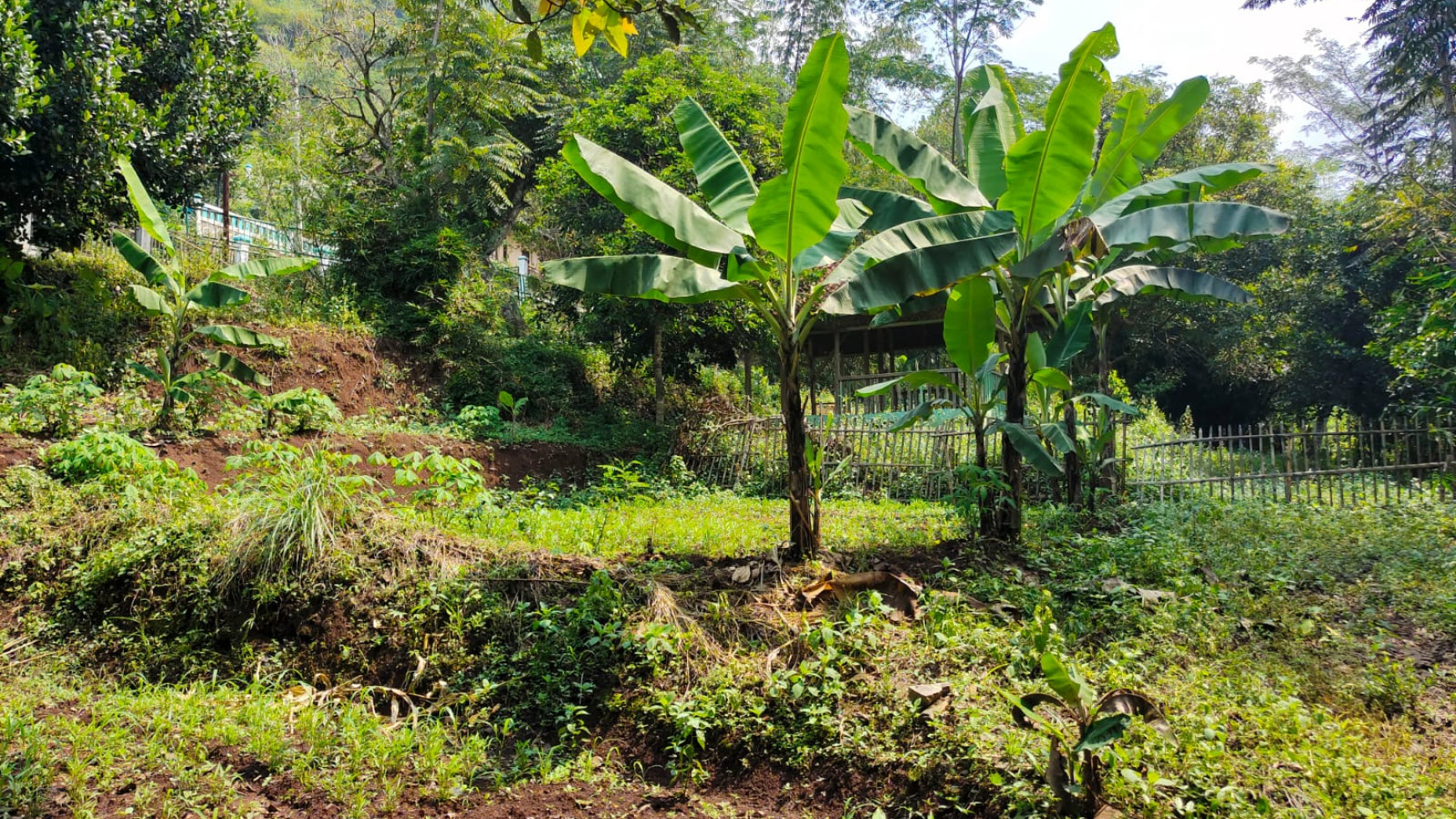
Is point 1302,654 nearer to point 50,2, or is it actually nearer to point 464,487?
point 464,487

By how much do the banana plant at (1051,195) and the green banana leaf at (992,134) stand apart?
0.01 metres

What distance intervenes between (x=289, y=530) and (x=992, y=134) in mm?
5378

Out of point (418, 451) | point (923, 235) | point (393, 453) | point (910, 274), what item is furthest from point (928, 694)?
point (393, 453)

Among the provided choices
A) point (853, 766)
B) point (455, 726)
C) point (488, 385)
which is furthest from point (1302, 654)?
point (488, 385)

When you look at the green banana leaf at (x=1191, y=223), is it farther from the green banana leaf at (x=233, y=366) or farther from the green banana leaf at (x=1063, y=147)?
the green banana leaf at (x=233, y=366)

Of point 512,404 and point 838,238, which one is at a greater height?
point 838,238

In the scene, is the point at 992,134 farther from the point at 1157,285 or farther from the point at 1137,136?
the point at 1157,285

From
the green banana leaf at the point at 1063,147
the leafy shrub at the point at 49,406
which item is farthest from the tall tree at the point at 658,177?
the green banana leaf at the point at 1063,147

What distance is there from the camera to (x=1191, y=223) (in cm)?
553

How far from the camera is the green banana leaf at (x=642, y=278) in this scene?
473 cm

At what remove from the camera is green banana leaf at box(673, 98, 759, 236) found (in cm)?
489

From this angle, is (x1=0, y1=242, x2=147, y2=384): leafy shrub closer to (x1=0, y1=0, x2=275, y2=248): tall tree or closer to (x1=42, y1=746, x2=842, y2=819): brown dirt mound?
(x1=0, y1=0, x2=275, y2=248): tall tree

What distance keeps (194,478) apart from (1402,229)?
56.6ft

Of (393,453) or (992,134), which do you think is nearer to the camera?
(992,134)
